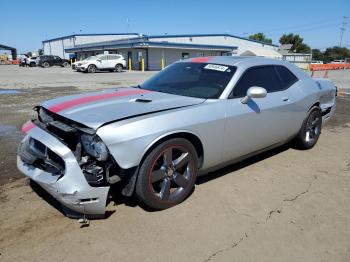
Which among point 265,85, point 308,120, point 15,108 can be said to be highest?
point 265,85

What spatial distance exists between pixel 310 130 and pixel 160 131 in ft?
11.4

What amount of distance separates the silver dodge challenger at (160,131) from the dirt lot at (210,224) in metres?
0.26

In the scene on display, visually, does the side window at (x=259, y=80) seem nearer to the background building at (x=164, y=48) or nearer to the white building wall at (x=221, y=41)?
the background building at (x=164, y=48)

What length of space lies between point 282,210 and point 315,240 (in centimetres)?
57

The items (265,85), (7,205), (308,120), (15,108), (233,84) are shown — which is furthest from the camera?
(15,108)

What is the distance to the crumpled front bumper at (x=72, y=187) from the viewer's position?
2.98 m

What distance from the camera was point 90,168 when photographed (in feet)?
10.1

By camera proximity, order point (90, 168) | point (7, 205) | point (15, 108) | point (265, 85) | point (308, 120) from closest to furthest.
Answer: point (90, 168)
point (7, 205)
point (265, 85)
point (308, 120)
point (15, 108)

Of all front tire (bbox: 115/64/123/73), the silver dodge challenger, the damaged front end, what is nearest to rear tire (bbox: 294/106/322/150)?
the silver dodge challenger

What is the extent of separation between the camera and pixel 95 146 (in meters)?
3.04

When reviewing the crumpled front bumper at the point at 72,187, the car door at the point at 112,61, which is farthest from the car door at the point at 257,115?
the car door at the point at 112,61

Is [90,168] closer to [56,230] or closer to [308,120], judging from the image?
[56,230]

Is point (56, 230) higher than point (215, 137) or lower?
lower

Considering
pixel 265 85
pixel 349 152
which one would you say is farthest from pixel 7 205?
pixel 349 152
